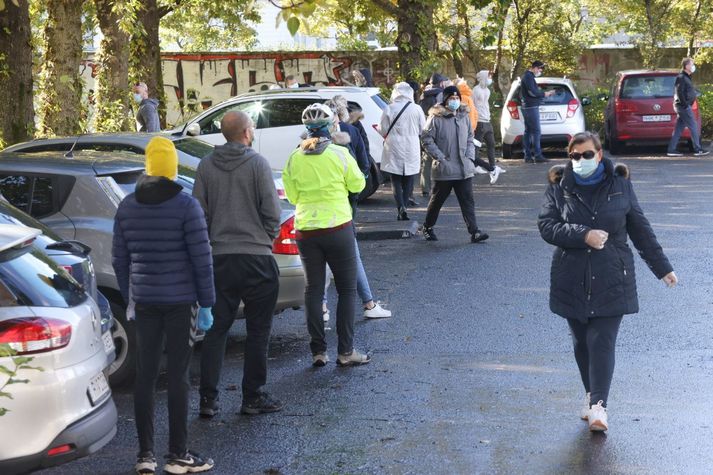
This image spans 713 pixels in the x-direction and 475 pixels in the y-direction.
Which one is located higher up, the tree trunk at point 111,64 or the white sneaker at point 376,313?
the tree trunk at point 111,64

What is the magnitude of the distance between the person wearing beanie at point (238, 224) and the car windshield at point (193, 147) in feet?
9.65

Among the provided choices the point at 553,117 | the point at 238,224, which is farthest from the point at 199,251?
the point at 553,117

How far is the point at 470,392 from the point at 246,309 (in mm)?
1570

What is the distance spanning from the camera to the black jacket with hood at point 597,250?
679 cm

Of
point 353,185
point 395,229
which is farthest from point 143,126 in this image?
point 353,185

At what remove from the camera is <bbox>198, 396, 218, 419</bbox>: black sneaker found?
743 cm

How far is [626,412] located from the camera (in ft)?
23.7

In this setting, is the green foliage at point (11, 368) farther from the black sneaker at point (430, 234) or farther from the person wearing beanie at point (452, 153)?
the black sneaker at point (430, 234)

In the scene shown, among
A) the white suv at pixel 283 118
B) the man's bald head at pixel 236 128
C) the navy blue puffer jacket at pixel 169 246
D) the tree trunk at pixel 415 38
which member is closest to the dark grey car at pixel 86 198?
the man's bald head at pixel 236 128

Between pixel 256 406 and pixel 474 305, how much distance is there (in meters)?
3.51

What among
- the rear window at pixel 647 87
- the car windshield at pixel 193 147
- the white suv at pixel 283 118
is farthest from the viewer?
the rear window at pixel 647 87

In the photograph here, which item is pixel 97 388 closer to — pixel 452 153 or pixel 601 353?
pixel 601 353

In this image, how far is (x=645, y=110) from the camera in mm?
24078

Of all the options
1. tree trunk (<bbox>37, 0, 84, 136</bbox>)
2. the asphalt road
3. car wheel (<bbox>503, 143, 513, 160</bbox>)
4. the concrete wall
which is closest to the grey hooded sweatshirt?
the asphalt road
